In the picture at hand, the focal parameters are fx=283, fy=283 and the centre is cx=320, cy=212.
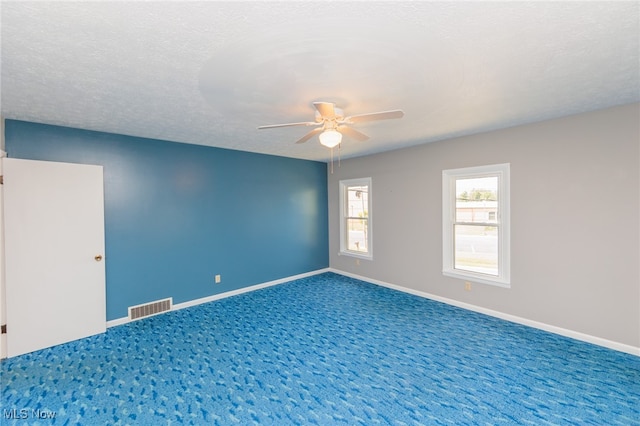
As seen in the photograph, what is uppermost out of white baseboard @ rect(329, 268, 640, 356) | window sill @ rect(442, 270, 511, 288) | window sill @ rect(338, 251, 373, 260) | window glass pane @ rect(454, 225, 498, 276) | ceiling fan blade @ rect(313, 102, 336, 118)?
ceiling fan blade @ rect(313, 102, 336, 118)

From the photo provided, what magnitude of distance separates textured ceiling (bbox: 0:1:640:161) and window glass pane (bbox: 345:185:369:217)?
2.68 metres

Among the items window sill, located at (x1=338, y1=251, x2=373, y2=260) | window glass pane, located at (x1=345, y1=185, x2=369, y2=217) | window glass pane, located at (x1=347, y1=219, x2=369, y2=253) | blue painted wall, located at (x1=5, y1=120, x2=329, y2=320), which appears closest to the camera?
Result: blue painted wall, located at (x1=5, y1=120, x2=329, y2=320)

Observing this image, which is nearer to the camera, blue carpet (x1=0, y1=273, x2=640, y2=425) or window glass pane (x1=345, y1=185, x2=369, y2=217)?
blue carpet (x1=0, y1=273, x2=640, y2=425)

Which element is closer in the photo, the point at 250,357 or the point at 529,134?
the point at 250,357

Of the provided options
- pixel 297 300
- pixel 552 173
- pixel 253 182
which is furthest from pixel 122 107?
pixel 552 173

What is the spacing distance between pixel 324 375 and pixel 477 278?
275cm

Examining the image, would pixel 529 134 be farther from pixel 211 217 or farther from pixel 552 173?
pixel 211 217

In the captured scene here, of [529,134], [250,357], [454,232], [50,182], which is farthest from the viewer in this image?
[454,232]

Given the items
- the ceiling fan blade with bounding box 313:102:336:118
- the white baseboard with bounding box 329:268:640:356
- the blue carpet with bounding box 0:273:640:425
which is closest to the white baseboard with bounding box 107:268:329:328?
the blue carpet with bounding box 0:273:640:425

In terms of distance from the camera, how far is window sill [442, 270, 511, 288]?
3894 mm

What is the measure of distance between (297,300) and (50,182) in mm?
3617

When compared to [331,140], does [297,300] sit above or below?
below

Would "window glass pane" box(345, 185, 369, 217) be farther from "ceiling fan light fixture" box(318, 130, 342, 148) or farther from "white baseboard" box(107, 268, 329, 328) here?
"ceiling fan light fixture" box(318, 130, 342, 148)

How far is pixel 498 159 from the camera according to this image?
389 centimetres
